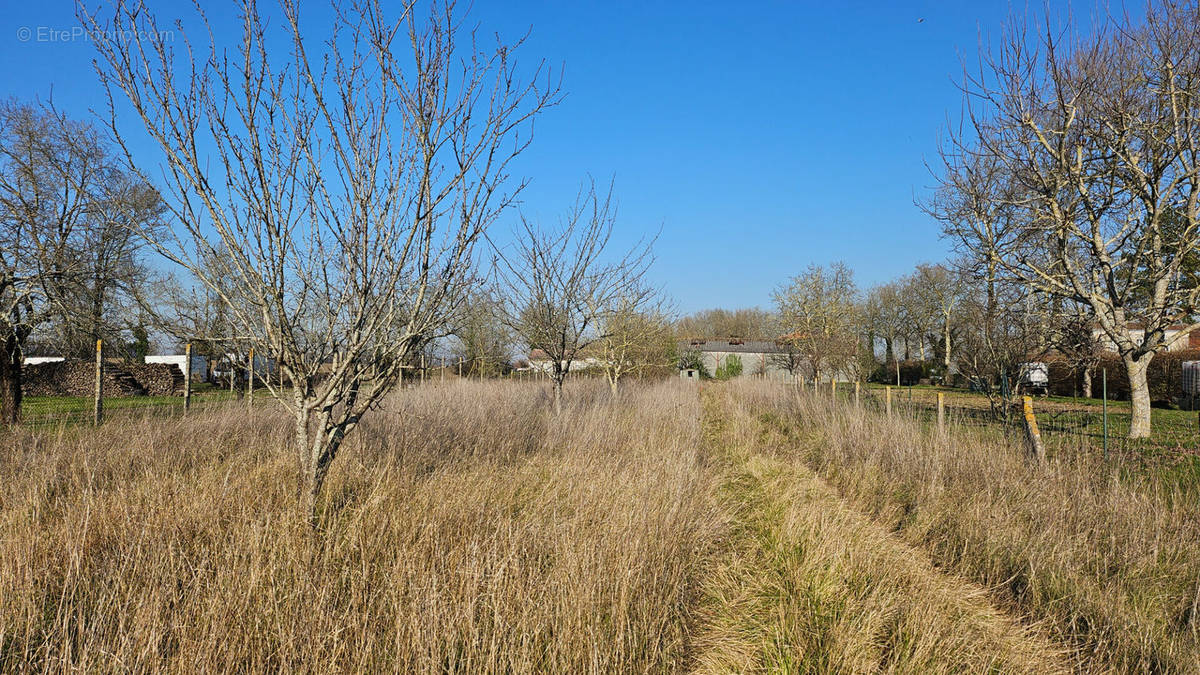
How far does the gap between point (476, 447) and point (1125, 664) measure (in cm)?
497

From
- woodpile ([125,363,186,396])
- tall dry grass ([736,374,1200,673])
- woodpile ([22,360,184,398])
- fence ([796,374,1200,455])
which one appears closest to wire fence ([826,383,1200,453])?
fence ([796,374,1200,455])

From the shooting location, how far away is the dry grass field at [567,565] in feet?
7.70

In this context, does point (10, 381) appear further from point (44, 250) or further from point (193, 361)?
point (193, 361)

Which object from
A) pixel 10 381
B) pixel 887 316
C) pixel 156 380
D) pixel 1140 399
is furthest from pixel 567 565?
pixel 887 316

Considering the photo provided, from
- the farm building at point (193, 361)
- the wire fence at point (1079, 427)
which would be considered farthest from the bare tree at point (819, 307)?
the farm building at point (193, 361)

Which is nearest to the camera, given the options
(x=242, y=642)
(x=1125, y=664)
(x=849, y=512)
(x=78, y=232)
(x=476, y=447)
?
(x=242, y=642)

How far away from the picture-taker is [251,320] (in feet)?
11.5

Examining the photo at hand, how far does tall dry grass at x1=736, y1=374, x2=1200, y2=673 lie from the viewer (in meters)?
2.97

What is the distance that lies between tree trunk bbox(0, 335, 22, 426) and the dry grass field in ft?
19.3

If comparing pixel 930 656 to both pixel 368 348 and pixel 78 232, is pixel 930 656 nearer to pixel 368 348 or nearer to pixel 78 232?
pixel 368 348

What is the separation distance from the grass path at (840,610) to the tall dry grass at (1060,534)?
0.27 metres

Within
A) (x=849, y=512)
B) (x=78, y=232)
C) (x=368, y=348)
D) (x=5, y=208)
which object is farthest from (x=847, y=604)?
(x=78, y=232)

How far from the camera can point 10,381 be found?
31.5 feet

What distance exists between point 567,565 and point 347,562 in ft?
3.95
